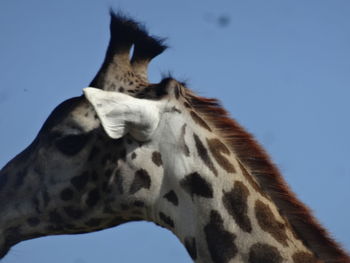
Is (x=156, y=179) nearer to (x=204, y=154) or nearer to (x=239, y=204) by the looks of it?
(x=204, y=154)

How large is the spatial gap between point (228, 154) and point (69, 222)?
1475 mm

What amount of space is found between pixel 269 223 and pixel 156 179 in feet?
3.12

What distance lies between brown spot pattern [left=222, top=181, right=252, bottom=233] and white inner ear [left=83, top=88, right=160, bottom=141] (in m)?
0.79

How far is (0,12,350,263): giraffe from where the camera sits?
5422mm

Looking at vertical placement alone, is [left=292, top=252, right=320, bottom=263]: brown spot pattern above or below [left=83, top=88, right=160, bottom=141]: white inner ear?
below

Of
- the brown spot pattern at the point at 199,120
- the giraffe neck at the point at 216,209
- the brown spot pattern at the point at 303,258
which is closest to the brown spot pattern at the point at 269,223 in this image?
the giraffe neck at the point at 216,209

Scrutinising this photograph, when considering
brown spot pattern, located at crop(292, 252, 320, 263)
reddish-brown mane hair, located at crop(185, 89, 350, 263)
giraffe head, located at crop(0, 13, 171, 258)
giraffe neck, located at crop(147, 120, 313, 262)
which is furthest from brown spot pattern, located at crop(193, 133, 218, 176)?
brown spot pattern, located at crop(292, 252, 320, 263)

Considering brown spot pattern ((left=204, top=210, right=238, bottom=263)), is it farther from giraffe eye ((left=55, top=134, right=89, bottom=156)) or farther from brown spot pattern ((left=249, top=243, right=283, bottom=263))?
giraffe eye ((left=55, top=134, right=89, bottom=156))

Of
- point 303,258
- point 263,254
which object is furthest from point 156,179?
point 303,258

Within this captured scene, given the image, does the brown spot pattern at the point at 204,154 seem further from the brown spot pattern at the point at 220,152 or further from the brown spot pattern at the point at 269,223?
the brown spot pattern at the point at 269,223

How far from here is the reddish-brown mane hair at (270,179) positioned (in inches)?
213

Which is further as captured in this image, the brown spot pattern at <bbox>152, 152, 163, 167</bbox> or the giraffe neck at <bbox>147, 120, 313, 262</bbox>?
the brown spot pattern at <bbox>152, 152, 163, 167</bbox>

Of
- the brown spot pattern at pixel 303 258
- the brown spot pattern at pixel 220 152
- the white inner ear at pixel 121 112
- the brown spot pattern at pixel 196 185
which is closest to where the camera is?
the brown spot pattern at pixel 303 258

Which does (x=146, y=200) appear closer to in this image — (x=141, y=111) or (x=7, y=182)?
(x=141, y=111)
